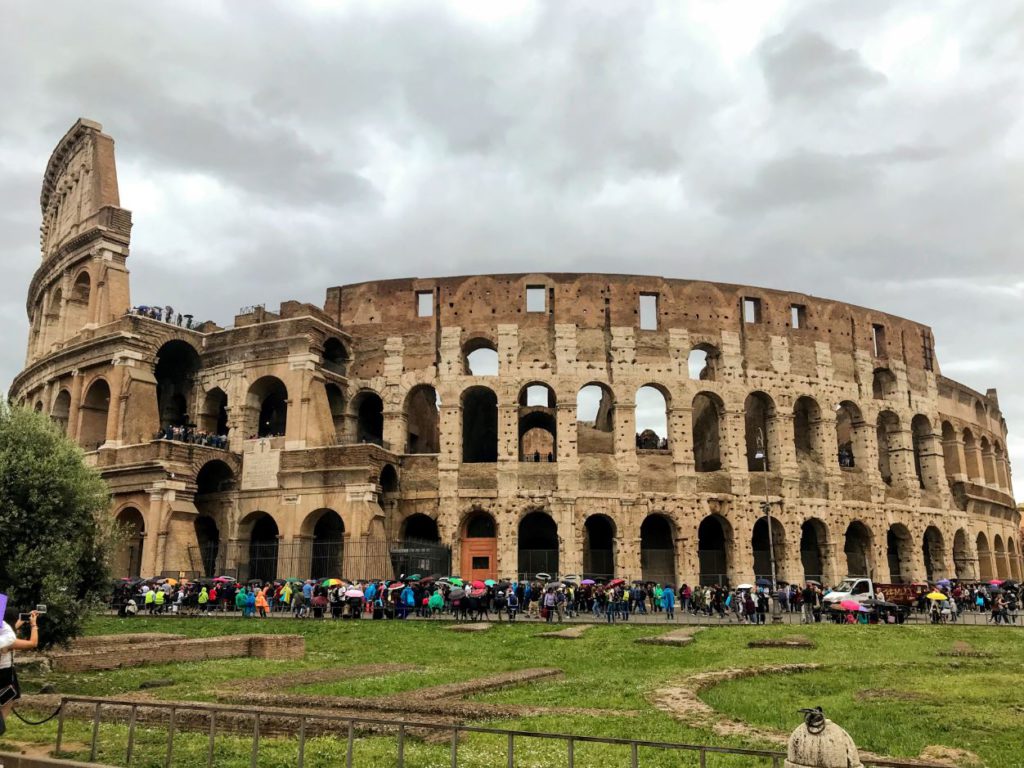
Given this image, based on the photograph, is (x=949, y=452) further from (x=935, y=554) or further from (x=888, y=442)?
(x=935, y=554)

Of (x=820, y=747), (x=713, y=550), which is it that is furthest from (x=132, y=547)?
(x=820, y=747)

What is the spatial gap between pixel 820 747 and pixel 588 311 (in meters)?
30.1

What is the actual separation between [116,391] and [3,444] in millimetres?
19350

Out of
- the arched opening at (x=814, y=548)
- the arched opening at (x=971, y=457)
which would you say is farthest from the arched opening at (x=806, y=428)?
the arched opening at (x=971, y=457)

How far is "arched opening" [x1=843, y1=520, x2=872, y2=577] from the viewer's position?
36000mm

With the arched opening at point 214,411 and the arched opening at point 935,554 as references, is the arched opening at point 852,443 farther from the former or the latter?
the arched opening at point 214,411

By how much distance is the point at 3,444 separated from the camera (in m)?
13.9

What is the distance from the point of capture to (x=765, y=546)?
36188mm

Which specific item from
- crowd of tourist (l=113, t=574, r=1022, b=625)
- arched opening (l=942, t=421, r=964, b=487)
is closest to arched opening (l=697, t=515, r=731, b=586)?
crowd of tourist (l=113, t=574, r=1022, b=625)

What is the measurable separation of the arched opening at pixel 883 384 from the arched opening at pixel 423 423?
20.1 m

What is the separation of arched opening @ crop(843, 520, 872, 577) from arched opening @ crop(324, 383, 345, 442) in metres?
21.8

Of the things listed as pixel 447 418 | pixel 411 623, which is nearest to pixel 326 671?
pixel 411 623

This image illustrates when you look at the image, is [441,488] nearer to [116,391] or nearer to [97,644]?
[116,391]

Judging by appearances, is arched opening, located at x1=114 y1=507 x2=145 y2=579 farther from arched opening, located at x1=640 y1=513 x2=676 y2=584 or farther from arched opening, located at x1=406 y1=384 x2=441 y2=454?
arched opening, located at x1=640 y1=513 x2=676 y2=584
